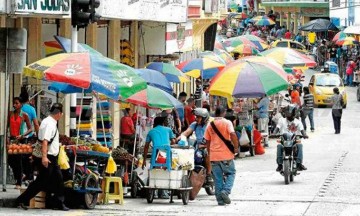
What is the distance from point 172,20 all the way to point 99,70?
1562 cm

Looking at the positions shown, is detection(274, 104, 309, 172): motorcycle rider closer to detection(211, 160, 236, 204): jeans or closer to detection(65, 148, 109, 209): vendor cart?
detection(211, 160, 236, 204): jeans

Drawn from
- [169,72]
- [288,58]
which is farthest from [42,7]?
[288,58]

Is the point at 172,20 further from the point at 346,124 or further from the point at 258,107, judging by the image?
the point at 346,124

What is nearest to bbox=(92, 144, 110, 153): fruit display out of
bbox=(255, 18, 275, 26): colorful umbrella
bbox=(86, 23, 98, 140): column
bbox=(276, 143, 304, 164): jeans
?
bbox=(276, 143, 304, 164): jeans

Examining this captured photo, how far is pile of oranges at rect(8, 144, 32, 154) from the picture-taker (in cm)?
2159

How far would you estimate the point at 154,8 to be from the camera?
33.9 meters

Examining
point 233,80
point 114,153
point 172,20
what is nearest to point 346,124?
point 172,20

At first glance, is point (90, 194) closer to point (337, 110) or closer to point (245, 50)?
point (337, 110)

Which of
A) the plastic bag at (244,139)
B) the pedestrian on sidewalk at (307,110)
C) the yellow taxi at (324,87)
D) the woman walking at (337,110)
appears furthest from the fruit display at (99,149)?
the yellow taxi at (324,87)

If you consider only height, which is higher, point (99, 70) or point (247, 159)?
point (99, 70)

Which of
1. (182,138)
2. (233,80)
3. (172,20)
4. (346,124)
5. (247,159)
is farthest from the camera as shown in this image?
(346,124)

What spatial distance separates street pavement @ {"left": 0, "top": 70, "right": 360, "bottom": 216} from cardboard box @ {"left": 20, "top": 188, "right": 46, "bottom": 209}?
415 millimetres

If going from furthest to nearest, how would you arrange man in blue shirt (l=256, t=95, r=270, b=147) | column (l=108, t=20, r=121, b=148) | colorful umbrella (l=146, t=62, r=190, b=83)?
1. man in blue shirt (l=256, t=95, r=270, b=147)
2. colorful umbrella (l=146, t=62, r=190, b=83)
3. column (l=108, t=20, r=121, b=148)

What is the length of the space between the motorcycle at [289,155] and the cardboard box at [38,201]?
6.66 m
